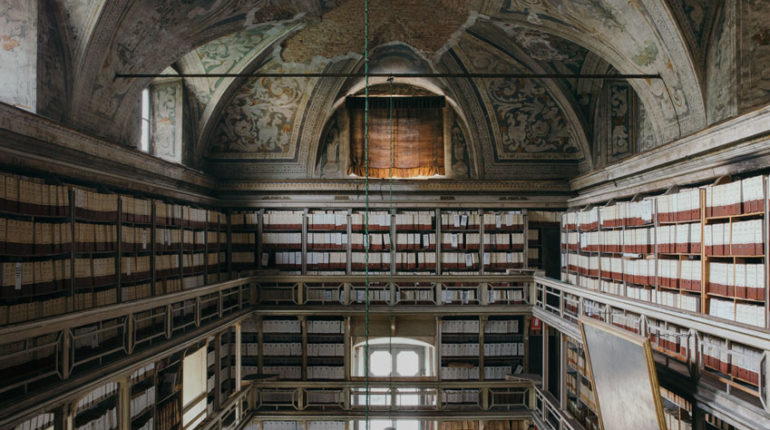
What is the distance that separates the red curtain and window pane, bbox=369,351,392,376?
412cm

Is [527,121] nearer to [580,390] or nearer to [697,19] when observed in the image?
[697,19]

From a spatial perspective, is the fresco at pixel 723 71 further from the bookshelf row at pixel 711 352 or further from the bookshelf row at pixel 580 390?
the bookshelf row at pixel 580 390

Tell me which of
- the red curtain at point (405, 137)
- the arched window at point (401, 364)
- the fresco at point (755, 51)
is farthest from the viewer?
the red curtain at point (405, 137)

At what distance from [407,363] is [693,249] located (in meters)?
6.39

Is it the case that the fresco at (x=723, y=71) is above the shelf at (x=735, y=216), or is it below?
above

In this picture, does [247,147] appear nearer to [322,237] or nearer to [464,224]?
[322,237]

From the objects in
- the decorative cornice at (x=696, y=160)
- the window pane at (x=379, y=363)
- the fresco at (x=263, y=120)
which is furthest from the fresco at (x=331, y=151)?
the decorative cornice at (x=696, y=160)

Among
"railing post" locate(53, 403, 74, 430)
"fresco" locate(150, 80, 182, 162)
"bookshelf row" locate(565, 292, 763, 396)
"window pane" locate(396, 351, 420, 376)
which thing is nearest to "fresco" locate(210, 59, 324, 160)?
"fresco" locate(150, 80, 182, 162)

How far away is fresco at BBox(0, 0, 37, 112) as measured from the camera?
4992 mm

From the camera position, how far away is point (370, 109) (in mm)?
10531

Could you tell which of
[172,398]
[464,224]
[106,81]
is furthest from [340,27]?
[172,398]

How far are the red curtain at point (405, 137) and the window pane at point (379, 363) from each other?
13.5ft

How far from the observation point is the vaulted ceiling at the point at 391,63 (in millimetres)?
5922

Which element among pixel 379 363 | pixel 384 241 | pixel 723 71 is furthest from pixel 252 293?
pixel 723 71
